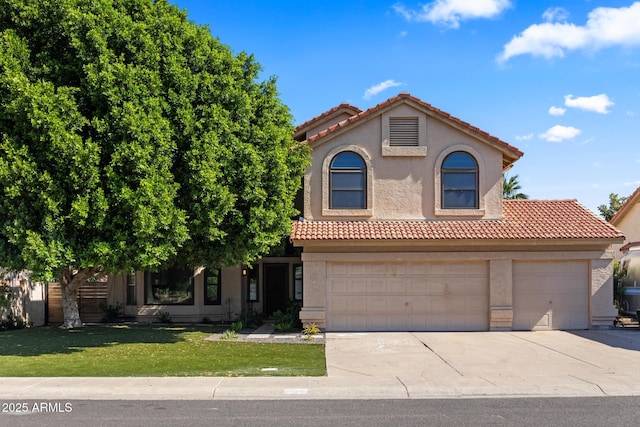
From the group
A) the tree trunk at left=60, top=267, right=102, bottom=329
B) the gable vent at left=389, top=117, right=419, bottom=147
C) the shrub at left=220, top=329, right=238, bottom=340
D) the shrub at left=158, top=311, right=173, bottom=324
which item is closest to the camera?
the shrub at left=220, top=329, right=238, bottom=340

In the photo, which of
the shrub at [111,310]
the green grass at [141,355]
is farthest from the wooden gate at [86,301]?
the green grass at [141,355]

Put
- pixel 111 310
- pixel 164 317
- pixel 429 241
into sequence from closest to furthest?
pixel 429 241 → pixel 164 317 → pixel 111 310

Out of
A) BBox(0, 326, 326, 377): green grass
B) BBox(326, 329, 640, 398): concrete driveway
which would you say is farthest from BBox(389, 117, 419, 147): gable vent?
BBox(0, 326, 326, 377): green grass

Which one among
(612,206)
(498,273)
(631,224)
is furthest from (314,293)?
(612,206)

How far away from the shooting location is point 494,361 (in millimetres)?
11805

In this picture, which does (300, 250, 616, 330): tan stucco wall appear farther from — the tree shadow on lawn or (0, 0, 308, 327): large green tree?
the tree shadow on lawn

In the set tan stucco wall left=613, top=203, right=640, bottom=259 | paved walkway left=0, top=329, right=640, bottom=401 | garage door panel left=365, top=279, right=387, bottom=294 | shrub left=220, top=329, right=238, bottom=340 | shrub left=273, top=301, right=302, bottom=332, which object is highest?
tan stucco wall left=613, top=203, right=640, bottom=259

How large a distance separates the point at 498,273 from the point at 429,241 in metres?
2.46

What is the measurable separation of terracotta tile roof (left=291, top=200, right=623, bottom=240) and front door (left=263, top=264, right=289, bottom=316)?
3920mm

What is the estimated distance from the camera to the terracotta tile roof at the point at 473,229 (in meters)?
16.4

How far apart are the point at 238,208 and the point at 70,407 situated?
268 inches

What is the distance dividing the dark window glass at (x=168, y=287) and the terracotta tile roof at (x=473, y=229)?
219 inches

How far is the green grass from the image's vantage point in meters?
10.6

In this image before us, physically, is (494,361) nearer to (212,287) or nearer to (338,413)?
(338,413)
